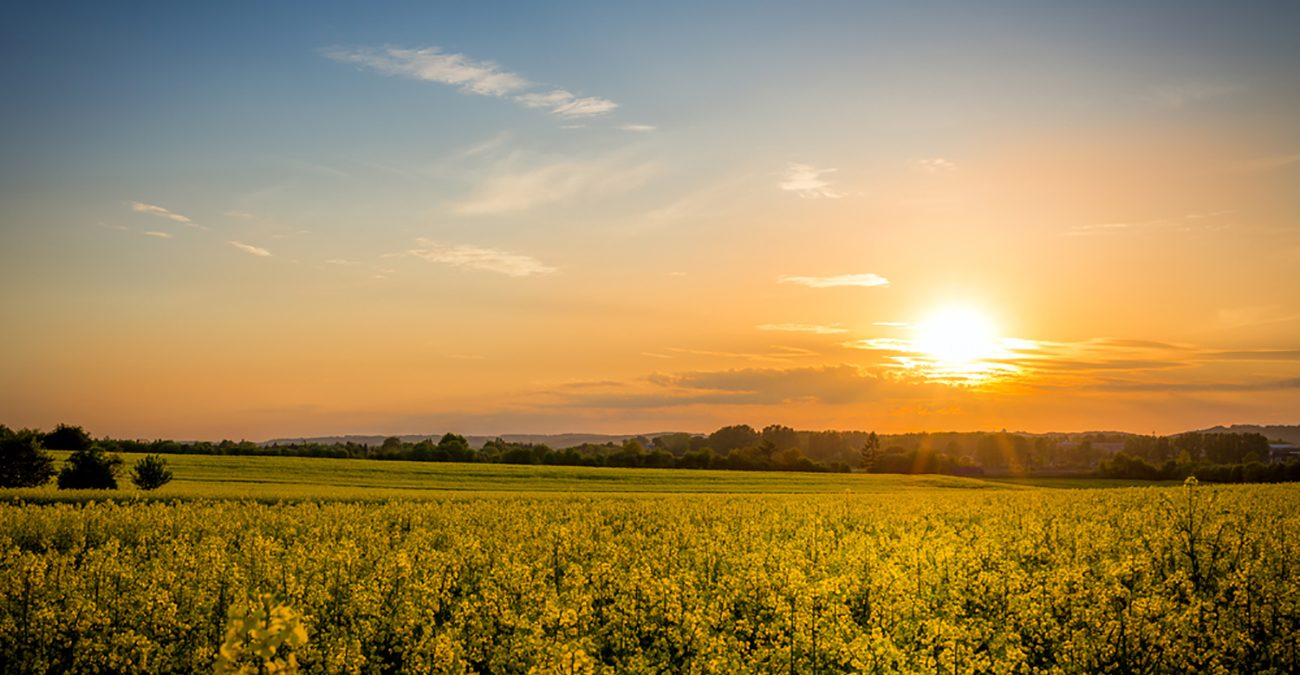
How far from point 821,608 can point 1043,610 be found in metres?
3.86

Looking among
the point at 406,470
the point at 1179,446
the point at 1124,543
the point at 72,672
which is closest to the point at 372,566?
the point at 72,672

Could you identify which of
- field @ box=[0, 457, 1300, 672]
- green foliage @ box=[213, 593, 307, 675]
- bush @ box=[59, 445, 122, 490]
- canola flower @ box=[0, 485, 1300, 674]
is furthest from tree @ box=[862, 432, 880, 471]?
green foliage @ box=[213, 593, 307, 675]

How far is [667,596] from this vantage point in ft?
37.5

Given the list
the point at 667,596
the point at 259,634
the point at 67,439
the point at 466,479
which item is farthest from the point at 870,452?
the point at 259,634

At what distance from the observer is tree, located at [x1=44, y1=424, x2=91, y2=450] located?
73.2 m

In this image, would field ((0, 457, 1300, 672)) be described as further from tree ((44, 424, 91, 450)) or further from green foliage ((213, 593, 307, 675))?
tree ((44, 424, 91, 450))

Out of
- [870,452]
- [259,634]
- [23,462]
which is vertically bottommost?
[870,452]

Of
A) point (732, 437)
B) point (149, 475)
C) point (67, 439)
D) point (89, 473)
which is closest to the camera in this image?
point (149, 475)

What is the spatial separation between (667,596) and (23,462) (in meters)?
49.6

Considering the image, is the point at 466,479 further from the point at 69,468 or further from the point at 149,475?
the point at 69,468

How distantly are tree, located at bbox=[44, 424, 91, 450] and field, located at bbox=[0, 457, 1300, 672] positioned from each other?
58.8 meters

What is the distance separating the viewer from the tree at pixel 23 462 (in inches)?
1805

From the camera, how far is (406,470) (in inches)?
2491

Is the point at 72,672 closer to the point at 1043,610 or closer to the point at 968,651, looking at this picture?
the point at 968,651
